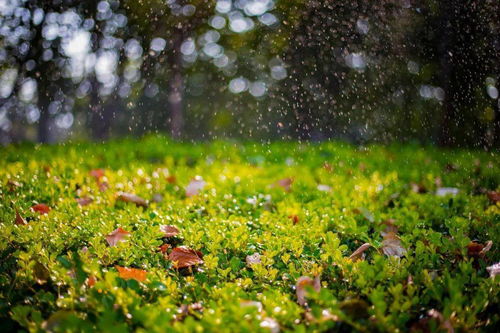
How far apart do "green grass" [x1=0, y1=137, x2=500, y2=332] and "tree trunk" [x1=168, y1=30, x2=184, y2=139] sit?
3.70 meters

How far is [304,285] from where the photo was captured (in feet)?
3.85

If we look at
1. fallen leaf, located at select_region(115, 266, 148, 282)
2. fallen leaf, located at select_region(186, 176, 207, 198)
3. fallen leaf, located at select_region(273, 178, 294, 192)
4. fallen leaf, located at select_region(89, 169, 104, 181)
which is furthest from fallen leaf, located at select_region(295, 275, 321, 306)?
fallen leaf, located at select_region(89, 169, 104, 181)

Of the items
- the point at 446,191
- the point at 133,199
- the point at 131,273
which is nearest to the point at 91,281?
the point at 131,273

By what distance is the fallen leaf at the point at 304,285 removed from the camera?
1.14 metres

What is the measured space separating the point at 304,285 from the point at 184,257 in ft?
1.44

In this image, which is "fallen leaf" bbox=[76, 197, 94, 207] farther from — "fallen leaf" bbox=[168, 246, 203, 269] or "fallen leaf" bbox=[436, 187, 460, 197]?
"fallen leaf" bbox=[436, 187, 460, 197]

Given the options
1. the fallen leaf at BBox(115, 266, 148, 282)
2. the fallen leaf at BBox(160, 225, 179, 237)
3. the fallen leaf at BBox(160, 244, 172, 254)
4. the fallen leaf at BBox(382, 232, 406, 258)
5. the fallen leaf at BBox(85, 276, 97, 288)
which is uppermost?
the fallen leaf at BBox(85, 276, 97, 288)

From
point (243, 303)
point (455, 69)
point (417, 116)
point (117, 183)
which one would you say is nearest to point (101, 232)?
point (243, 303)

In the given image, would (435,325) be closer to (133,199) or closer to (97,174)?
(133,199)

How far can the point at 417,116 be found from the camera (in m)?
6.11

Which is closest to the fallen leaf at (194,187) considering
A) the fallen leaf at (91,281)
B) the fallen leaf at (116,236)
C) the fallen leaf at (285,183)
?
the fallen leaf at (285,183)

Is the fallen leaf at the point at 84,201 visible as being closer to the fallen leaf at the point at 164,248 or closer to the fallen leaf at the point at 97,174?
the fallen leaf at the point at 97,174

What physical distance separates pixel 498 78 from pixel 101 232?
3.49 m

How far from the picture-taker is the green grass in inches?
38.5
